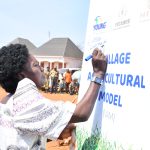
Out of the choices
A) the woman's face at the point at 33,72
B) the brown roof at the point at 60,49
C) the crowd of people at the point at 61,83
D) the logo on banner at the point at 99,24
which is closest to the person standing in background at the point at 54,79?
the crowd of people at the point at 61,83

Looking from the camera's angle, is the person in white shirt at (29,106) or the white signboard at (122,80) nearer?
the white signboard at (122,80)

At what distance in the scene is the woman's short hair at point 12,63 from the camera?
2.53 m

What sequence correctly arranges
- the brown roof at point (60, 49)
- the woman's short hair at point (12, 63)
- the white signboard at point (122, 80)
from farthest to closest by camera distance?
the brown roof at point (60, 49), the woman's short hair at point (12, 63), the white signboard at point (122, 80)

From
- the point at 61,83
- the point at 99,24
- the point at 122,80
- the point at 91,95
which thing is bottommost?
the point at 61,83

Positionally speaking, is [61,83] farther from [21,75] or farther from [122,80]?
[122,80]

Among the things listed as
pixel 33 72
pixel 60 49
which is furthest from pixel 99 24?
pixel 60 49

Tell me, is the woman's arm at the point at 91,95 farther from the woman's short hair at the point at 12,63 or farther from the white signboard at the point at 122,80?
the woman's short hair at the point at 12,63

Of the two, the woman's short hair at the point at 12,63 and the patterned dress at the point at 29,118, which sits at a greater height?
the woman's short hair at the point at 12,63

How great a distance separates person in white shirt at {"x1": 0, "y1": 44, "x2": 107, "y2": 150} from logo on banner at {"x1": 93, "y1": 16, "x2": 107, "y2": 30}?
0.23 metres

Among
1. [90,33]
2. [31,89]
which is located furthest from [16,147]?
[90,33]

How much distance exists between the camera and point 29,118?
2.40 meters

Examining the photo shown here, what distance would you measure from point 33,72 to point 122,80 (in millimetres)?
581

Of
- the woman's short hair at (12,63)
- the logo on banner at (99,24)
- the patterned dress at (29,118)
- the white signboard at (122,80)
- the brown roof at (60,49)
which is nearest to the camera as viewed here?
the white signboard at (122,80)

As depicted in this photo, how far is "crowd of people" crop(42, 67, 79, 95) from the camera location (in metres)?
24.1
